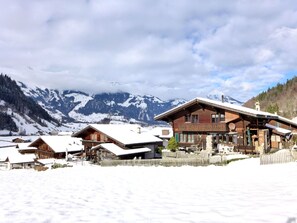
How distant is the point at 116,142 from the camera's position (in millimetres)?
45656

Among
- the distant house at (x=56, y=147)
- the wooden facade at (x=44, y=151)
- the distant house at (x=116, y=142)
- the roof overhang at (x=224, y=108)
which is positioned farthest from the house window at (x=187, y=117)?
the wooden facade at (x=44, y=151)

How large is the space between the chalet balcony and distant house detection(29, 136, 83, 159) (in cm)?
2736

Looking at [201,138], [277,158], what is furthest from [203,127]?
[277,158]

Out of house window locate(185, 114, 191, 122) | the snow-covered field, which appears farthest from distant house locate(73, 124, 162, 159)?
the snow-covered field

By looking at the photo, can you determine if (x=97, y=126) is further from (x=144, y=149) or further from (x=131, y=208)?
(x=131, y=208)

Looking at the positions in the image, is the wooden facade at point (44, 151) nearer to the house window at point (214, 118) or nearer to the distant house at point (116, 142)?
the distant house at point (116, 142)

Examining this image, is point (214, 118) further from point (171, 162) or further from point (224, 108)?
point (171, 162)

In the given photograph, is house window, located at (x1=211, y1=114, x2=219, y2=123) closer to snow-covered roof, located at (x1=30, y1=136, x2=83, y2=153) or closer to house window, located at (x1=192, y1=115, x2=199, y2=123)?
house window, located at (x1=192, y1=115, x2=199, y2=123)

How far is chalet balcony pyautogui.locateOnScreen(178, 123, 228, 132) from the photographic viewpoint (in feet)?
118

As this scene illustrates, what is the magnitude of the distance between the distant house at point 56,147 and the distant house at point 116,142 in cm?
835

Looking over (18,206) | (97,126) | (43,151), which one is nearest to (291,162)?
(18,206)

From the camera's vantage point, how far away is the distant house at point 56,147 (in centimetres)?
5818

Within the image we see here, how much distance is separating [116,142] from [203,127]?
590 inches

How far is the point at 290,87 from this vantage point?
17188 centimetres
